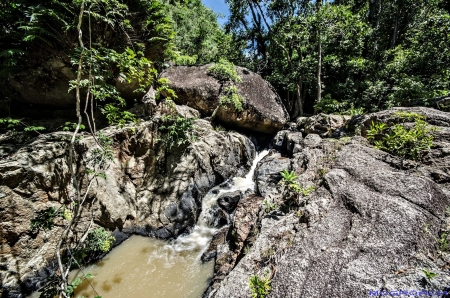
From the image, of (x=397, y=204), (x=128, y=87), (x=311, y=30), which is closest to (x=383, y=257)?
(x=397, y=204)

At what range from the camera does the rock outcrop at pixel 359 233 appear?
246 cm

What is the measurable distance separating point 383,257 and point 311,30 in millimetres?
12595

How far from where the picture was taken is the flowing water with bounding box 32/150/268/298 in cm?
454

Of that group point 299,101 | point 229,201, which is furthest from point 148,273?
point 299,101

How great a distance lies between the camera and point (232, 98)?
10.0 m

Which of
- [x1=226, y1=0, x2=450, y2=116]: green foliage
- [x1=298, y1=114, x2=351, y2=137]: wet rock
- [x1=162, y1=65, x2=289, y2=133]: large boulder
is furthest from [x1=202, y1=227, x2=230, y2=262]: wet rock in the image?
[x1=226, y1=0, x2=450, y2=116]: green foliage

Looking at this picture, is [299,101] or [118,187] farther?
[299,101]

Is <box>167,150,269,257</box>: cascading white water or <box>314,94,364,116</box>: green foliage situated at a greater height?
<box>314,94,364,116</box>: green foliage

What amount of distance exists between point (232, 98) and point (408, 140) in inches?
283

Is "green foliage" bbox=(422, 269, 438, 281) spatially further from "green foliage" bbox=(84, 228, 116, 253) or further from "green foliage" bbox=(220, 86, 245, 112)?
"green foliage" bbox=(220, 86, 245, 112)

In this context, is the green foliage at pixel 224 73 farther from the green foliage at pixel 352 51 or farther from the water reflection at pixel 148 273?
the water reflection at pixel 148 273

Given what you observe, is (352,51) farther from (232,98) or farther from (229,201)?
(229,201)

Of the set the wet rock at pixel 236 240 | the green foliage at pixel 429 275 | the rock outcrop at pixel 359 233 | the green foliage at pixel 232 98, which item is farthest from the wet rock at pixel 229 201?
the green foliage at pixel 429 275

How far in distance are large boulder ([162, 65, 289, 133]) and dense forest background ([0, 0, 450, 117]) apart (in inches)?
40.6
